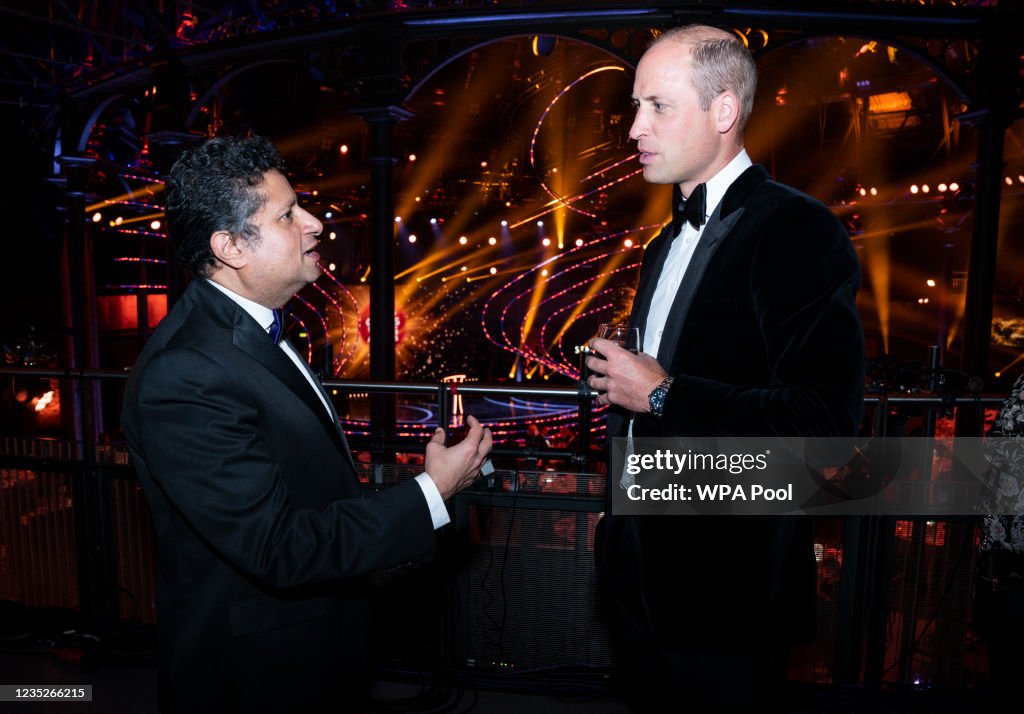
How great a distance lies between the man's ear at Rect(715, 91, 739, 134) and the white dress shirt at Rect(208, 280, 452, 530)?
43.9 inches

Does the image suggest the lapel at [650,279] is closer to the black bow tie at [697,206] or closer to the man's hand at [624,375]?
the black bow tie at [697,206]

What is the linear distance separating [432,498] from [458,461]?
0.12m

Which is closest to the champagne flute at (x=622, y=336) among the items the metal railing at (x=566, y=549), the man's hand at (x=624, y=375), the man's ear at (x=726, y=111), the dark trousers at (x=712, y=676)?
the man's hand at (x=624, y=375)

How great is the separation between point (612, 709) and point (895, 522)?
1.55 meters

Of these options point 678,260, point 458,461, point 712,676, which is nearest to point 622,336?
point 678,260

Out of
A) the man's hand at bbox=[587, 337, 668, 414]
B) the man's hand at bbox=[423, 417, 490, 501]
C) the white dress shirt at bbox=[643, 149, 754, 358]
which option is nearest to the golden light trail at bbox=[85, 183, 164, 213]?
the man's hand at bbox=[423, 417, 490, 501]

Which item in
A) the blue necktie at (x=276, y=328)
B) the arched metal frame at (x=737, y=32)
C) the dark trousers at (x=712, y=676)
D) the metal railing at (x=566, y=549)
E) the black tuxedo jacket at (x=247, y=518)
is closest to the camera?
the black tuxedo jacket at (x=247, y=518)

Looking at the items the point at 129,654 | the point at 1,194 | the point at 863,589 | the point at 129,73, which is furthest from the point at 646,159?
the point at 1,194

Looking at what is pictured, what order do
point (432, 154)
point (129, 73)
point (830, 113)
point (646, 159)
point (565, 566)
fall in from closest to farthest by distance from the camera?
point (646, 159), point (565, 566), point (129, 73), point (830, 113), point (432, 154)

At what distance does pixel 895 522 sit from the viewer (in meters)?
2.99

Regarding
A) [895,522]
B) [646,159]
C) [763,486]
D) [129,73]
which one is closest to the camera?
[763,486]

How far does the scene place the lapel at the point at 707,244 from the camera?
5.16 ft

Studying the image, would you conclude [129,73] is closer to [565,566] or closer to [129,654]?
[129,654]

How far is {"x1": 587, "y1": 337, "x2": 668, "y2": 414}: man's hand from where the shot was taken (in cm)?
154
